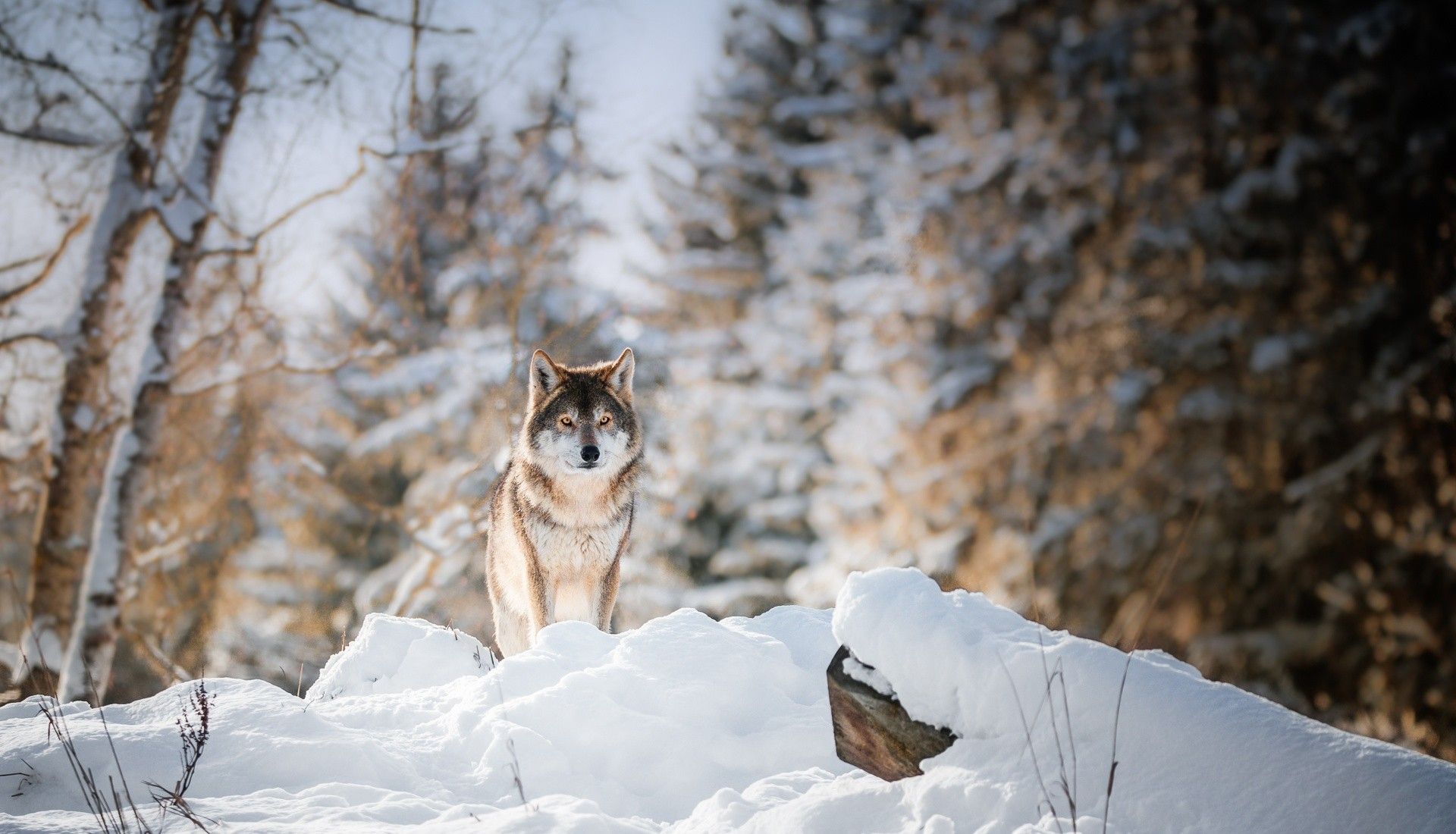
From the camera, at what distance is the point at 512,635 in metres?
5.92

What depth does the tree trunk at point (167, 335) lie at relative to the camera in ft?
27.6

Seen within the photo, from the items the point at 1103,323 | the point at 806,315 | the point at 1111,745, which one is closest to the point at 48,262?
the point at 1111,745

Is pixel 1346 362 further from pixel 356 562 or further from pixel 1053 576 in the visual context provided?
pixel 356 562

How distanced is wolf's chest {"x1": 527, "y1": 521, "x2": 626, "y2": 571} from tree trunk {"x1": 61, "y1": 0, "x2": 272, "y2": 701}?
5.85 metres

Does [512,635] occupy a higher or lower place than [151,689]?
higher

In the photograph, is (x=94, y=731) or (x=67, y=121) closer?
(x=94, y=731)

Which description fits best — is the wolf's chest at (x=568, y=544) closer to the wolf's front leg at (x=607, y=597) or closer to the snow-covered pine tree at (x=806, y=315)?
the wolf's front leg at (x=607, y=597)

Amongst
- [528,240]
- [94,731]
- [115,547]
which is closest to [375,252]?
[528,240]

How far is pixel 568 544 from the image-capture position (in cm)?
542

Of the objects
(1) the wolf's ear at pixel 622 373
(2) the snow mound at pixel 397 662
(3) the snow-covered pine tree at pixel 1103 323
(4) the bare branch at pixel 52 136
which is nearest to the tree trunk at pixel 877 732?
(2) the snow mound at pixel 397 662

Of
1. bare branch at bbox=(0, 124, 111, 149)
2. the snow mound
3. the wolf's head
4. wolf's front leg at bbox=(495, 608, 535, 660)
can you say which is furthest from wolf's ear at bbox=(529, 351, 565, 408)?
bare branch at bbox=(0, 124, 111, 149)

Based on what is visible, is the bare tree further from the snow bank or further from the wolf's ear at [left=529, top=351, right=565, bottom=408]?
the snow bank

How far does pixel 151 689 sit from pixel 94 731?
580 inches

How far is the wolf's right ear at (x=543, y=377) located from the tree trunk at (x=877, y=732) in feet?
10.9
